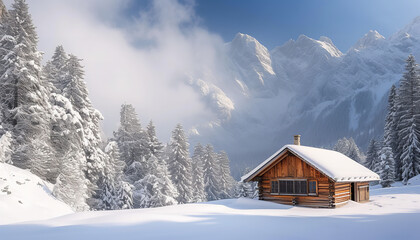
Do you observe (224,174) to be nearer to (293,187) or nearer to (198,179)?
(198,179)

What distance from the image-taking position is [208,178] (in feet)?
226

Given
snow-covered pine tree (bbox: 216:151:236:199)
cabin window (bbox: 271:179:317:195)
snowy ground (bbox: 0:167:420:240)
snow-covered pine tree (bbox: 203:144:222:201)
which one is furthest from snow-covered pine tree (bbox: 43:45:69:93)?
snow-covered pine tree (bbox: 216:151:236:199)

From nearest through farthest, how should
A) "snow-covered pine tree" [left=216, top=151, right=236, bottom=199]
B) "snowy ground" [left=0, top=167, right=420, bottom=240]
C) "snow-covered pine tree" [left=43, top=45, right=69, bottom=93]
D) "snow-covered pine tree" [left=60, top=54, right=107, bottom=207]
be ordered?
"snowy ground" [left=0, top=167, right=420, bottom=240] → "snow-covered pine tree" [left=60, top=54, right=107, bottom=207] → "snow-covered pine tree" [left=43, top=45, right=69, bottom=93] → "snow-covered pine tree" [left=216, top=151, right=236, bottom=199]

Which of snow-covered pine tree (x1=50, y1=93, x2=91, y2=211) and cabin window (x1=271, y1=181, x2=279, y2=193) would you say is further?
cabin window (x1=271, y1=181, x2=279, y2=193)

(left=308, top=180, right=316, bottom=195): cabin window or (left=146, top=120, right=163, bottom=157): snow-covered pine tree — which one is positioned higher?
(left=146, top=120, right=163, bottom=157): snow-covered pine tree

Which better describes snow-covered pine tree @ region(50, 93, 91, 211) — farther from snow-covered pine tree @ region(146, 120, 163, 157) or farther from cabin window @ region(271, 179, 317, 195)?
cabin window @ region(271, 179, 317, 195)

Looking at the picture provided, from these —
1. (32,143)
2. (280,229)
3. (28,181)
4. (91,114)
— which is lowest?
(280,229)

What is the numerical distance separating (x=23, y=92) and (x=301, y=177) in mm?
21960

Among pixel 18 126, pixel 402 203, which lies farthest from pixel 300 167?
pixel 18 126

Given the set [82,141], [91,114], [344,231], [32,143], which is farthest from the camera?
[91,114]

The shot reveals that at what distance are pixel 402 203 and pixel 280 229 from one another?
15.2m

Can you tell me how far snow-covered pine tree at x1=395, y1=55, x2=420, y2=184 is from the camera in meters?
44.0

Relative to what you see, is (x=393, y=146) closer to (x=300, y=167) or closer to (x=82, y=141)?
(x=300, y=167)

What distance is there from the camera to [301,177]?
24.7 metres
